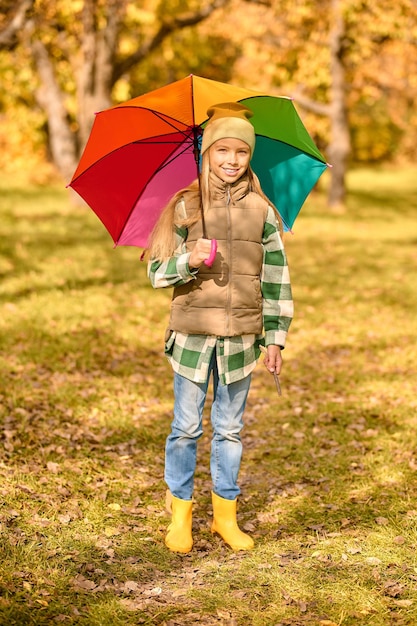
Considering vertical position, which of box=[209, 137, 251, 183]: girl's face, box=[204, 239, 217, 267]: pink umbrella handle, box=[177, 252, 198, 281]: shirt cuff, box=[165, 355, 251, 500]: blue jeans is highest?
box=[209, 137, 251, 183]: girl's face

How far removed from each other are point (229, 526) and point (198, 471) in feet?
4.46

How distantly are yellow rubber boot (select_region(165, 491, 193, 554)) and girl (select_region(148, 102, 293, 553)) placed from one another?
12.8 inches

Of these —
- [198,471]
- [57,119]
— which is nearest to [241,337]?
[198,471]

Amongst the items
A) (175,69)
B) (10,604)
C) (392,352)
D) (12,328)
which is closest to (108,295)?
(12,328)

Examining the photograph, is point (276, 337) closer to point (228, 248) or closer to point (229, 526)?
point (228, 248)

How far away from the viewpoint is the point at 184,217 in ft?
14.3

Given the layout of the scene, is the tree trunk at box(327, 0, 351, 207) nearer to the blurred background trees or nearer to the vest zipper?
the blurred background trees

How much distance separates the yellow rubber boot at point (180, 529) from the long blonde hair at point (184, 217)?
4.82ft

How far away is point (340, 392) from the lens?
26.8 feet

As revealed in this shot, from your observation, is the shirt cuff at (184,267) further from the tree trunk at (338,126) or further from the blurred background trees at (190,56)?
the tree trunk at (338,126)

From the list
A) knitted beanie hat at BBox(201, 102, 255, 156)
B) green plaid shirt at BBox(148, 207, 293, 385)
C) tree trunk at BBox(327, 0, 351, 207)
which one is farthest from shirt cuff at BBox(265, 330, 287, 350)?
tree trunk at BBox(327, 0, 351, 207)

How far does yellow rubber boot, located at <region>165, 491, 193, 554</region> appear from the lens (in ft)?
15.6

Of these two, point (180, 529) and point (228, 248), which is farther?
point (180, 529)

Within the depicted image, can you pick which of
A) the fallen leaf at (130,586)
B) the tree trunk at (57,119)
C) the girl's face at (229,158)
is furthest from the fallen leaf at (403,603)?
the tree trunk at (57,119)
